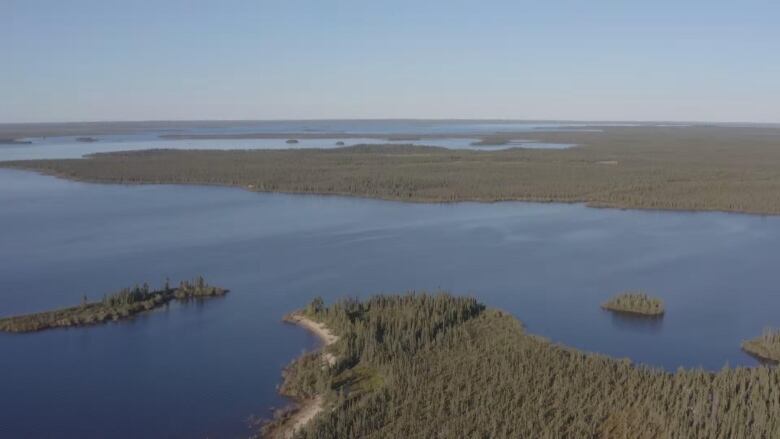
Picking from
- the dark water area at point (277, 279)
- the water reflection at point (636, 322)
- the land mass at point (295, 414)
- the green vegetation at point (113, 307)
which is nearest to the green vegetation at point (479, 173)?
the dark water area at point (277, 279)

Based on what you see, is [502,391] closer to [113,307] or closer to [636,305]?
[636,305]

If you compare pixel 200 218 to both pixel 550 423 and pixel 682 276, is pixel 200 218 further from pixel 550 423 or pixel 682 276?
pixel 550 423

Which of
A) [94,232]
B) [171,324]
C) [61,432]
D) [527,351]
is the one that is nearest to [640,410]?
[527,351]

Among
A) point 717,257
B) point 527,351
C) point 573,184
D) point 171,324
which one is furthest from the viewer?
point 573,184

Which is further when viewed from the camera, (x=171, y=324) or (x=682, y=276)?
(x=682, y=276)

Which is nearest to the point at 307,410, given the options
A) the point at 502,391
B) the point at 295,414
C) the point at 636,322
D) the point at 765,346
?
the point at 295,414

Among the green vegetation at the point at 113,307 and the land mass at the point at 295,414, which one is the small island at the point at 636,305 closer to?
the land mass at the point at 295,414
